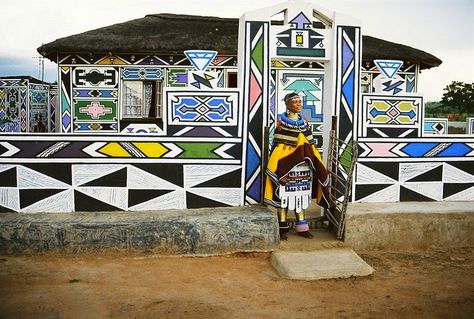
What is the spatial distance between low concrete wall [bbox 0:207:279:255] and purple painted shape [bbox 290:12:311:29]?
2416 mm

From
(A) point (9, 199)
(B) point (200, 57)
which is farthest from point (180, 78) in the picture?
(A) point (9, 199)

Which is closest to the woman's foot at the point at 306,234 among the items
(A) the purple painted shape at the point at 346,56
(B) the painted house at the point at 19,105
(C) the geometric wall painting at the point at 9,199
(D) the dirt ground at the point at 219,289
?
(D) the dirt ground at the point at 219,289

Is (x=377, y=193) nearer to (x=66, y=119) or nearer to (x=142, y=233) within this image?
(x=142, y=233)

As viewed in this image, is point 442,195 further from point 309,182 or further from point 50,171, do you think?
point 50,171

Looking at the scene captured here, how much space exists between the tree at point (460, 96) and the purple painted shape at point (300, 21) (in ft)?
91.1

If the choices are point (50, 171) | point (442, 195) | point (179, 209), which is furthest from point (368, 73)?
point (50, 171)

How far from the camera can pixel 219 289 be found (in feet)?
14.9

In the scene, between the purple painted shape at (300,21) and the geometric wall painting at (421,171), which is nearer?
the purple painted shape at (300,21)

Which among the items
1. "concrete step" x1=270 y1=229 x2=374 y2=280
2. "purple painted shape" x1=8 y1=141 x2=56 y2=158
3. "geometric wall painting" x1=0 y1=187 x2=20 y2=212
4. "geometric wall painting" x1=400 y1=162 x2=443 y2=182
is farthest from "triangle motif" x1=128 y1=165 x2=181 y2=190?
"geometric wall painting" x1=400 y1=162 x2=443 y2=182

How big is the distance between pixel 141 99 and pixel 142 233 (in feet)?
24.5

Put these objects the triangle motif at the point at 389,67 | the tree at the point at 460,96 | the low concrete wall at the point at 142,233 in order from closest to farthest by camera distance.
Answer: the low concrete wall at the point at 142,233, the triangle motif at the point at 389,67, the tree at the point at 460,96

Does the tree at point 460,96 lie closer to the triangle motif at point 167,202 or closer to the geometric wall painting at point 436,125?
the geometric wall painting at point 436,125

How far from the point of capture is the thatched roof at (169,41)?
11.6m

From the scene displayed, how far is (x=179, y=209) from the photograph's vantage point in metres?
5.99
